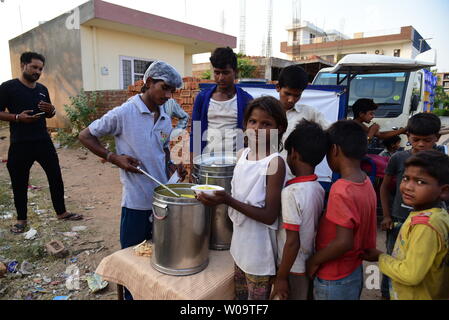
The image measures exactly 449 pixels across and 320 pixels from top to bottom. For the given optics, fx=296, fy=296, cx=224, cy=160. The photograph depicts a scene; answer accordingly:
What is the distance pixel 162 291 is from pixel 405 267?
1.09 meters

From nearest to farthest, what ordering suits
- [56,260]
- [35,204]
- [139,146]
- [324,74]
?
[139,146] → [56,260] → [35,204] → [324,74]

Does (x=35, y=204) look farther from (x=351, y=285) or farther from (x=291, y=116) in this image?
(x=351, y=285)

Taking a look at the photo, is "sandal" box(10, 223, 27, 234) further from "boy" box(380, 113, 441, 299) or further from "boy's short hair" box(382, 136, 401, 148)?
"boy's short hair" box(382, 136, 401, 148)

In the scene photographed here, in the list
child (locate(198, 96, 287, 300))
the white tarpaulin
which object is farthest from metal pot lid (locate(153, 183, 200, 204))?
the white tarpaulin

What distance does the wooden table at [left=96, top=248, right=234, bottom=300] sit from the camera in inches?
56.3

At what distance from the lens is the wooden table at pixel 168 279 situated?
56.3 inches

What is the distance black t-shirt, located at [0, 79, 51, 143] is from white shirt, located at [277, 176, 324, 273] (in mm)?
3367

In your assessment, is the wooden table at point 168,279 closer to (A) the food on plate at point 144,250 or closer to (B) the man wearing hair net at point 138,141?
(A) the food on plate at point 144,250

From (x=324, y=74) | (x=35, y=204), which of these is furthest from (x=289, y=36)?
(x=35, y=204)

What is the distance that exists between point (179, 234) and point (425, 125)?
1.76 m

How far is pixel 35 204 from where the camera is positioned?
4594mm

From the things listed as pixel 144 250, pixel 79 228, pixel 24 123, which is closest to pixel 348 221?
pixel 144 250

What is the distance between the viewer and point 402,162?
216 centimetres

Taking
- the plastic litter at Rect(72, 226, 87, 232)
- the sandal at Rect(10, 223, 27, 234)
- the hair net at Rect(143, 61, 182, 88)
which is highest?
the hair net at Rect(143, 61, 182, 88)
